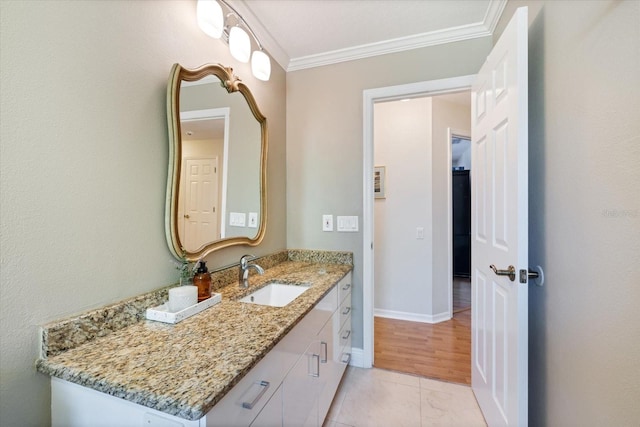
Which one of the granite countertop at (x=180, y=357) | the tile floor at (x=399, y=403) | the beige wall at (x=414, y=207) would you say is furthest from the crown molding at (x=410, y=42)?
the tile floor at (x=399, y=403)

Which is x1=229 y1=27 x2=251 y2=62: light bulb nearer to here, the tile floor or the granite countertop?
the granite countertop

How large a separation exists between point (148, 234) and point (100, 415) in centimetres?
60

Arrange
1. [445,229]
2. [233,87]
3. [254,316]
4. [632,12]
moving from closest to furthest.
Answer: [632,12] → [254,316] → [233,87] → [445,229]

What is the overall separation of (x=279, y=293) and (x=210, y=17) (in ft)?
4.94

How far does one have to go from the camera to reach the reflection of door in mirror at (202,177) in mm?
1200

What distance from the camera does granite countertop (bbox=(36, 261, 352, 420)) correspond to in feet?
1.99

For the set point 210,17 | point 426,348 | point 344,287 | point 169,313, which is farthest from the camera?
point 426,348

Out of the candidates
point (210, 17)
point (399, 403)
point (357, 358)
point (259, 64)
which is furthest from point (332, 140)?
point (399, 403)

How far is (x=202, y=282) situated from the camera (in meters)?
1.18

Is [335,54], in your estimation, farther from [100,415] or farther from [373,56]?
[100,415]

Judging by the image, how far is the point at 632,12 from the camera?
0.67 meters

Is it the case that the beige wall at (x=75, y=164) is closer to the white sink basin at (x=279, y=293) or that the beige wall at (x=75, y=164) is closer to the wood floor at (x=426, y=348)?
the white sink basin at (x=279, y=293)

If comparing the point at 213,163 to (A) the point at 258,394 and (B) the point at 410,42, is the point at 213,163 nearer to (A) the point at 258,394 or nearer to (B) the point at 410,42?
(A) the point at 258,394

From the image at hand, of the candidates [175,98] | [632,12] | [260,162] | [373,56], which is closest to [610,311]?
[632,12]
